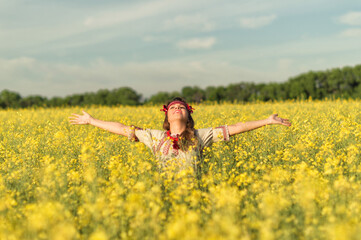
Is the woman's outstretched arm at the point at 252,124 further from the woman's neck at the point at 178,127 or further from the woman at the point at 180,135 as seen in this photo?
the woman's neck at the point at 178,127

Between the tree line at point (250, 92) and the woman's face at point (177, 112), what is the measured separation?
33.9m

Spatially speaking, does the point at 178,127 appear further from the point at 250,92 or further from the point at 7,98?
the point at 250,92

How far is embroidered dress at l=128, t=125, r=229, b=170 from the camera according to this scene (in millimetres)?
4410

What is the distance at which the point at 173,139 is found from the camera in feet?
14.4

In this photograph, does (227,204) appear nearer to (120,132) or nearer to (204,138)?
(204,138)

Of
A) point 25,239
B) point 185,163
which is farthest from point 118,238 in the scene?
point 185,163

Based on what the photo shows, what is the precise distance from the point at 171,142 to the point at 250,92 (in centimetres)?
4132

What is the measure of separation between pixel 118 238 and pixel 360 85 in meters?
43.2

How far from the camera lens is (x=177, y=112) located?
450 cm

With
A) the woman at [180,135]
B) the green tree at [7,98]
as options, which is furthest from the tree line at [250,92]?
the woman at [180,135]

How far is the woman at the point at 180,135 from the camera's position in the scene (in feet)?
14.6

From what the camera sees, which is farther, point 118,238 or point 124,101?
point 124,101

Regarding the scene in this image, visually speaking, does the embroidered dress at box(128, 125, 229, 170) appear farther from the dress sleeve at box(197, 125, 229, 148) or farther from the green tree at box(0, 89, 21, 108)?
the green tree at box(0, 89, 21, 108)

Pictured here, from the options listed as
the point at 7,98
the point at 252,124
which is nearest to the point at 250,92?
the point at 7,98
